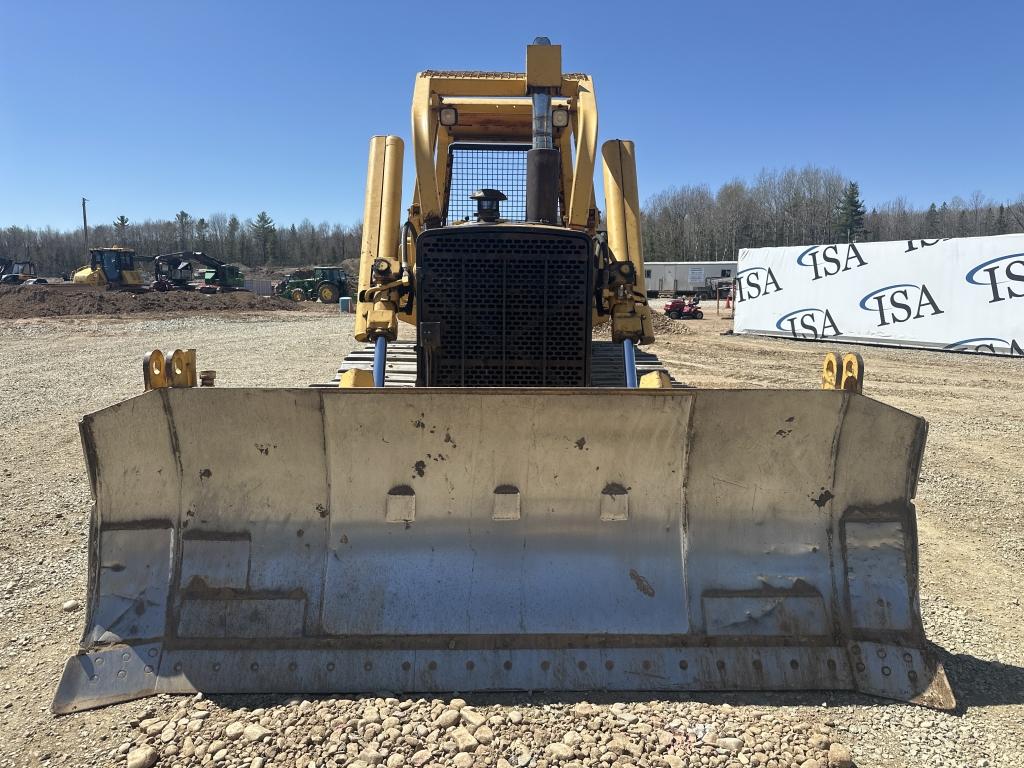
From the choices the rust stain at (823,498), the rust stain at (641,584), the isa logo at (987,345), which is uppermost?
the rust stain at (823,498)

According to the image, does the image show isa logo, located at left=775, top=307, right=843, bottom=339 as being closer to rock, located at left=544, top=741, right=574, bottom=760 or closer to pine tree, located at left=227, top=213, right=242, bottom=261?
rock, located at left=544, top=741, right=574, bottom=760

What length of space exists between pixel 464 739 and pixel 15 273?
60311mm

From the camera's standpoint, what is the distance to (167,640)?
276cm

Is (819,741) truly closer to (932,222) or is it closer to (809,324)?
(809,324)

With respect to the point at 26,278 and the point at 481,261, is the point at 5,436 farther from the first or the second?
the point at 26,278

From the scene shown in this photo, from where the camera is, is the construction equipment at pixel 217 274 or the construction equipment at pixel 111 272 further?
the construction equipment at pixel 217 274

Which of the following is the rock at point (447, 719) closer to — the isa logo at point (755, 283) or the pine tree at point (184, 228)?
the isa logo at point (755, 283)

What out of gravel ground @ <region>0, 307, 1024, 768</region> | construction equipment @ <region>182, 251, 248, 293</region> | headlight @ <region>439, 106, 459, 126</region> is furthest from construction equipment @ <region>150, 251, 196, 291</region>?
headlight @ <region>439, 106, 459, 126</region>

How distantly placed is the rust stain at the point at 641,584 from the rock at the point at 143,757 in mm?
1914

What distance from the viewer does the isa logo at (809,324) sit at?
18359 mm

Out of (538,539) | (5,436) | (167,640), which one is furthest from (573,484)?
(5,436)

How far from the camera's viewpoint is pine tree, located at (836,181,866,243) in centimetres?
7575

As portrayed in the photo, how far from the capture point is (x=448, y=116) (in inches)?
216

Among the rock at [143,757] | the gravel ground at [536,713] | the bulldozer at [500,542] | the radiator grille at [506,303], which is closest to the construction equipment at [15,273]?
the gravel ground at [536,713]
